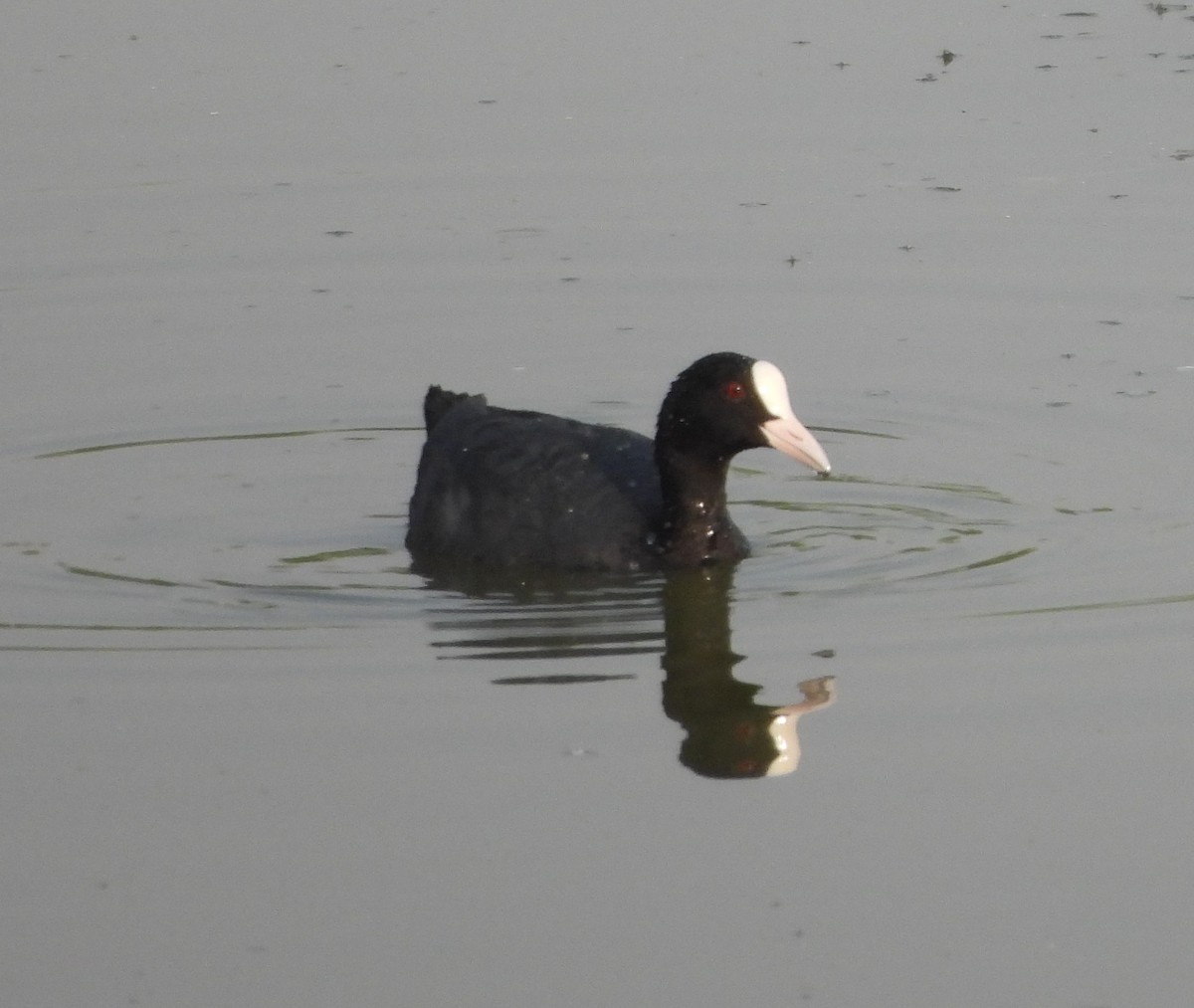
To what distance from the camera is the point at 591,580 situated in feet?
29.1

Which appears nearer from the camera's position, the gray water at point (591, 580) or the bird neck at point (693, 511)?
the gray water at point (591, 580)

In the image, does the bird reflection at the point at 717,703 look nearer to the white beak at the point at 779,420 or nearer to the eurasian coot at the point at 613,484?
the eurasian coot at the point at 613,484

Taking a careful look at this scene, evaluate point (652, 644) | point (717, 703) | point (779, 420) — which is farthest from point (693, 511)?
point (717, 703)

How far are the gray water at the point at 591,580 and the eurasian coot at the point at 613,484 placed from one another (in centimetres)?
19

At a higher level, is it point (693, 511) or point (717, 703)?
point (693, 511)

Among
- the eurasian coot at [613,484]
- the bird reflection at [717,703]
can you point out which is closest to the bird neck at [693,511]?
the eurasian coot at [613,484]

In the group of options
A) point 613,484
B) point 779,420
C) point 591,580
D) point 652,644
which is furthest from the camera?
point 613,484

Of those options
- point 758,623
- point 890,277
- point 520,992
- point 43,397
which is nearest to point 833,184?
point 890,277

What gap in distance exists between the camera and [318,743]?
23.0ft

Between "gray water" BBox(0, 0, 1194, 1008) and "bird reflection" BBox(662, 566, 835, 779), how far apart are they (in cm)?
3

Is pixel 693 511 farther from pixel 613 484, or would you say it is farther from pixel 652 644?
pixel 652 644

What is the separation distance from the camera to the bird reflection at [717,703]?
274 inches

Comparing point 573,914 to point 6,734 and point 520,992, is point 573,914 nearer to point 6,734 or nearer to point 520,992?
point 520,992

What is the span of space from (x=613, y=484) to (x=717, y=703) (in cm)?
176
